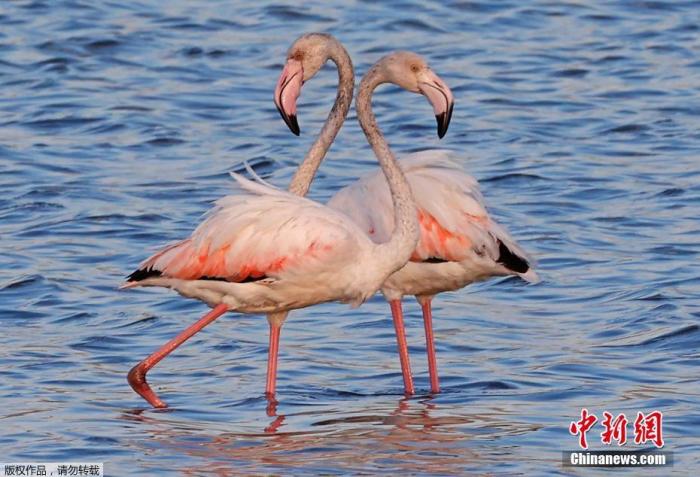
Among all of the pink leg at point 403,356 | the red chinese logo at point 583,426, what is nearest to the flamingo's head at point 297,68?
the pink leg at point 403,356

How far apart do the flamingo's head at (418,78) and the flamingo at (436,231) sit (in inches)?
19.4

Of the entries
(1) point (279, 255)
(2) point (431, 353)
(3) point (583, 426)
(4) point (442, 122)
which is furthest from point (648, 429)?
(1) point (279, 255)

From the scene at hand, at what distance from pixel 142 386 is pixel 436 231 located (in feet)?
5.12

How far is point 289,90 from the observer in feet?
25.3

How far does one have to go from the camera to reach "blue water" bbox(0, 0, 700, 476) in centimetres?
697

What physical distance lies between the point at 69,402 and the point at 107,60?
8.61m

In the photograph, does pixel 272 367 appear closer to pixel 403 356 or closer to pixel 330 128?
pixel 403 356

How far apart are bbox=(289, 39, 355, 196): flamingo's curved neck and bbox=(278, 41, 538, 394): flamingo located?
238 mm

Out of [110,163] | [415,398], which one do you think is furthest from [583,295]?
[110,163]

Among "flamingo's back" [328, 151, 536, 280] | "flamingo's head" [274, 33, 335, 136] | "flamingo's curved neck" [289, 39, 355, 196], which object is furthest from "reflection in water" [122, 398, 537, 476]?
"flamingo's head" [274, 33, 335, 136]

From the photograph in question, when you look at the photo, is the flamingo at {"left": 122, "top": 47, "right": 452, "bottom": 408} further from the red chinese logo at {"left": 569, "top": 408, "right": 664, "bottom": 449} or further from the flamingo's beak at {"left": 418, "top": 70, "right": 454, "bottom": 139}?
the red chinese logo at {"left": 569, "top": 408, "right": 664, "bottom": 449}

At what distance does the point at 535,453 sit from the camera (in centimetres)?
656

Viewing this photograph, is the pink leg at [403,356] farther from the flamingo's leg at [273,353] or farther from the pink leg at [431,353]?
the flamingo's leg at [273,353]

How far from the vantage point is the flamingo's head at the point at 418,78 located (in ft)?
24.4
